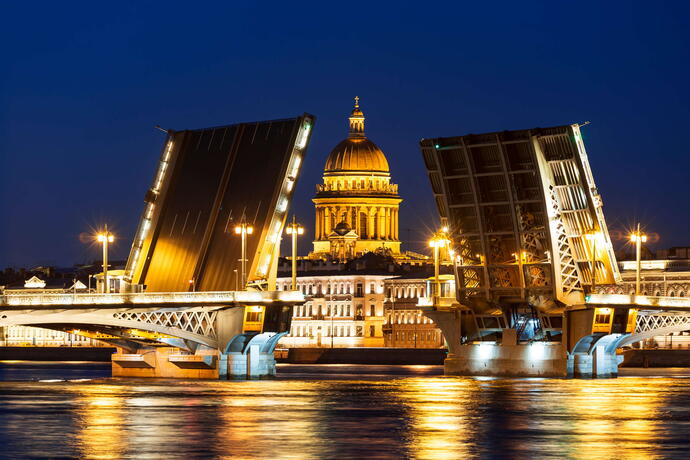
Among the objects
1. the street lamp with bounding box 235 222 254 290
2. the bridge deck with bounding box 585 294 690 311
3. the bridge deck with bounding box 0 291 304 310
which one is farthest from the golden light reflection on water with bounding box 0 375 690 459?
the bridge deck with bounding box 585 294 690 311

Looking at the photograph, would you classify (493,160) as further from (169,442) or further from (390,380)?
(169,442)

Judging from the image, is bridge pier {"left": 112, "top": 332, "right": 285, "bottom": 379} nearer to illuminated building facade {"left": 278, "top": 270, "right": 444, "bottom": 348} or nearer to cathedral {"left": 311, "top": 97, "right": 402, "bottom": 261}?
illuminated building facade {"left": 278, "top": 270, "right": 444, "bottom": 348}

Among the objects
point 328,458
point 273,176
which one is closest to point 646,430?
point 328,458

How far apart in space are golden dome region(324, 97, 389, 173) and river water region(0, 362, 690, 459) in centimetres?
11536

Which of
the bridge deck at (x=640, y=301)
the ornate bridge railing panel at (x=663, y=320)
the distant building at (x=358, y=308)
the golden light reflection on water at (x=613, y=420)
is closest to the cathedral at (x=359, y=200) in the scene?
the distant building at (x=358, y=308)

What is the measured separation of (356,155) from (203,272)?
102775 mm

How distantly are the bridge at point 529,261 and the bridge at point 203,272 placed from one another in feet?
21.7

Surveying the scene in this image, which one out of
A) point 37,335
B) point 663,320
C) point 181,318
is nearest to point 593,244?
point 663,320

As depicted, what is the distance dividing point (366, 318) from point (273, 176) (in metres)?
79.5

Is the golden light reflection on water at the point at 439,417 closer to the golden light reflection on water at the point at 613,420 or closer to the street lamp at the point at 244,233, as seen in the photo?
the golden light reflection on water at the point at 613,420

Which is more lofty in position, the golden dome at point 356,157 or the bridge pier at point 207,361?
the golden dome at point 356,157

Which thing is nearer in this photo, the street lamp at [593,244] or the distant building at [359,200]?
the street lamp at [593,244]

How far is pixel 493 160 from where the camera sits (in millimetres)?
73125

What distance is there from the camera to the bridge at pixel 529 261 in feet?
236
